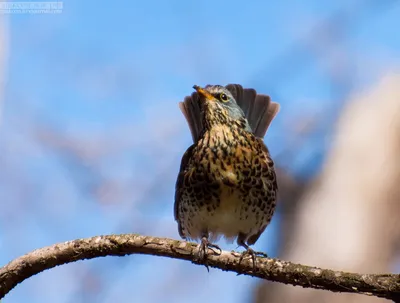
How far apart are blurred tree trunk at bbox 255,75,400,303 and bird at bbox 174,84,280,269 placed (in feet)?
1.67

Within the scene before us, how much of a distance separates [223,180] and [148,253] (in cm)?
179

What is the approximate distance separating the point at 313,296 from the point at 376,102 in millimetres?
2116

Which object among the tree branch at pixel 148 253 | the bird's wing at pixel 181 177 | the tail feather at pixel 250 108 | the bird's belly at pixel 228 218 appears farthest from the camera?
the tail feather at pixel 250 108

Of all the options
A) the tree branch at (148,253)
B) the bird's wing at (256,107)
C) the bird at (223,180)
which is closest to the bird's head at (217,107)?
the bird at (223,180)

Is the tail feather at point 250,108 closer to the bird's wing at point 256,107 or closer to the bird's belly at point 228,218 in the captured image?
the bird's wing at point 256,107

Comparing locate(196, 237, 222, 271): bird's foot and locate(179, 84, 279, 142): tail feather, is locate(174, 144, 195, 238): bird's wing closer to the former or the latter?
locate(179, 84, 279, 142): tail feather

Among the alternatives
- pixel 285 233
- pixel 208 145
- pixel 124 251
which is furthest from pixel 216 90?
pixel 124 251

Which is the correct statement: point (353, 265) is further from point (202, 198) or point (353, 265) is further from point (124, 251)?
point (124, 251)

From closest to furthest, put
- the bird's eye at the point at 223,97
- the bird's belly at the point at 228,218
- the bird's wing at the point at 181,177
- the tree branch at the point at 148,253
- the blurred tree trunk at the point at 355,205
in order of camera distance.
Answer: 1. the tree branch at the point at 148,253
2. the bird's belly at the point at 228,218
3. the bird's wing at the point at 181,177
4. the bird's eye at the point at 223,97
5. the blurred tree trunk at the point at 355,205

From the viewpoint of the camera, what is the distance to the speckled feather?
18.3ft

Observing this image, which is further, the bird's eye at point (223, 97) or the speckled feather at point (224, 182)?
the bird's eye at point (223, 97)

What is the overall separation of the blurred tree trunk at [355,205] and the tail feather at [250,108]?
2.17ft

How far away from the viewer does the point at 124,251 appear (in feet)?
12.6

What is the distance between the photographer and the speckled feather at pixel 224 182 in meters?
5.59
